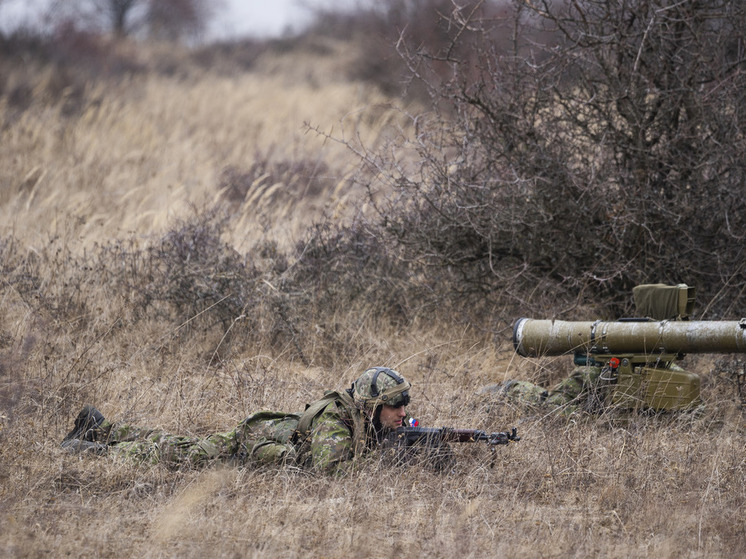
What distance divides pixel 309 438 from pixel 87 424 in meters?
1.35

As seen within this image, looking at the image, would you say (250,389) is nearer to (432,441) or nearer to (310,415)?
(310,415)

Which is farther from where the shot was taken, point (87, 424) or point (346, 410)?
point (87, 424)

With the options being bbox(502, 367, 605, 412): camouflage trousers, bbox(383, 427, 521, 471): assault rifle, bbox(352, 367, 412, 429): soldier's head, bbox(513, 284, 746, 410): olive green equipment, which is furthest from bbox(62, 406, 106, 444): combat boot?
bbox(513, 284, 746, 410): olive green equipment

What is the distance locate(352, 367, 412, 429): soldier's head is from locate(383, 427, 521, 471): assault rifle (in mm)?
83

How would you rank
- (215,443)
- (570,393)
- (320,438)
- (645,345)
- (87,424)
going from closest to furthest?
(320,438), (215,443), (87,424), (645,345), (570,393)

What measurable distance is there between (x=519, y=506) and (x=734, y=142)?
384cm

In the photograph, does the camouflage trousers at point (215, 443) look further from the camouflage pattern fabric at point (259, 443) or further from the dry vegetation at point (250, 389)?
the dry vegetation at point (250, 389)

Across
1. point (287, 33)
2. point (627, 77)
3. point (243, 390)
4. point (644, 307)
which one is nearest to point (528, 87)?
point (627, 77)

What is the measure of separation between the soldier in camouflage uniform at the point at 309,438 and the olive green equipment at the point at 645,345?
1.40 m

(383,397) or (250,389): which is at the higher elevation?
(383,397)

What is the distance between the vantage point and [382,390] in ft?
15.5

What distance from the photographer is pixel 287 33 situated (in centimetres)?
2517

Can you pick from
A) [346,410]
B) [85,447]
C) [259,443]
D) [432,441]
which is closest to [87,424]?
[85,447]

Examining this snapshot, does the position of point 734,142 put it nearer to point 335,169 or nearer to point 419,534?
point 419,534
